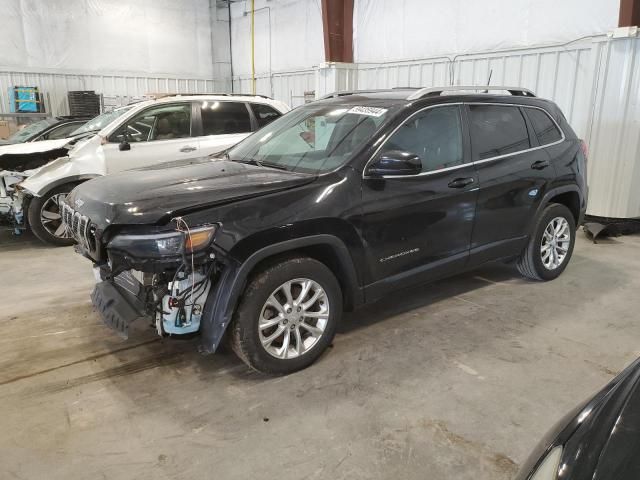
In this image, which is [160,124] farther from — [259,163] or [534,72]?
[534,72]

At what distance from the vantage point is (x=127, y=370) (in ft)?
10.5

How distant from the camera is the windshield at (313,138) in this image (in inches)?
133

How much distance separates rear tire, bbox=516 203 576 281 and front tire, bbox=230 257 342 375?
2.23 meters

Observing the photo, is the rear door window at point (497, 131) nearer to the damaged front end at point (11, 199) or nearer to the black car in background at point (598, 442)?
the black car in background at point (598, 442)

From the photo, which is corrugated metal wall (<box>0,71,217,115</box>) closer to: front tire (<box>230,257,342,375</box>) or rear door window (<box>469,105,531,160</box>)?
rear door window (<box>469,105,531,160</box>)

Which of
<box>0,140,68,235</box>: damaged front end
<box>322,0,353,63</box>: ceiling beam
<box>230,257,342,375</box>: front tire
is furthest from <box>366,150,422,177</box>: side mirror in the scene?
<box>322,0,353,63</box>: ceiling beam

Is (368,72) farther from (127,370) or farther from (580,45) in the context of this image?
(127,370)

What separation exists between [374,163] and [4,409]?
8.41 feet

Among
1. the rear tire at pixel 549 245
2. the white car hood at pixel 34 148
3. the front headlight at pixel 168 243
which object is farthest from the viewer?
the white car hood at pixel 34 148

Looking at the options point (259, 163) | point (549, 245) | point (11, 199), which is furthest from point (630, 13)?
point (11, 199)

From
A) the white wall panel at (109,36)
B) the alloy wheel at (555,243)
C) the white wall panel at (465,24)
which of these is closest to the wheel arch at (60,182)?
the alloy wheel at (555,243)

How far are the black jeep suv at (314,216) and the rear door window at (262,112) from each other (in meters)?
2.86

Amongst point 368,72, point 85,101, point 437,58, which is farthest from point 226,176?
point 85,101

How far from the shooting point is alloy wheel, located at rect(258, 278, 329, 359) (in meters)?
2.98
